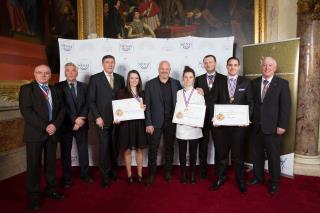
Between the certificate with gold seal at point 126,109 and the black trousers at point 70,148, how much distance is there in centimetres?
76

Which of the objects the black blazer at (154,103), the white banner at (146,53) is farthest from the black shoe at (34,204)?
the white banner at (146,53)

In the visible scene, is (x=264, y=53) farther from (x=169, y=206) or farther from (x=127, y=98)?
(x=169, y=206)

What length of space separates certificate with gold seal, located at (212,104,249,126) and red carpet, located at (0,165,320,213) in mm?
986

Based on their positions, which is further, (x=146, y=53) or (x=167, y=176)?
(x=146, y=53)

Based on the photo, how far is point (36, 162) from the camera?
3357mm

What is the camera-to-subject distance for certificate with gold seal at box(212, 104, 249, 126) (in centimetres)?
360

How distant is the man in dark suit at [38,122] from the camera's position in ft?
10.8

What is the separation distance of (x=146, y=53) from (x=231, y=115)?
216 cm

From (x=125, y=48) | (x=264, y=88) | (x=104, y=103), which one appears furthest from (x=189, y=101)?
(x=125, y=48)

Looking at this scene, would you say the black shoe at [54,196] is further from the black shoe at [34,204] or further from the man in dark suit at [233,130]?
the man in dark suit at [233,130]

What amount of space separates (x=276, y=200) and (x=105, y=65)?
2.99 meters

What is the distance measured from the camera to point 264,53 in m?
4.56

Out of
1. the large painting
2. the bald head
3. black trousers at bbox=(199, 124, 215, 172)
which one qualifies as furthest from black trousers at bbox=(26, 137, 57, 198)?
the large painting

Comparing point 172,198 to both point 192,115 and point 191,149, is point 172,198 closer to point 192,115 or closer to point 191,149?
point 191,149
